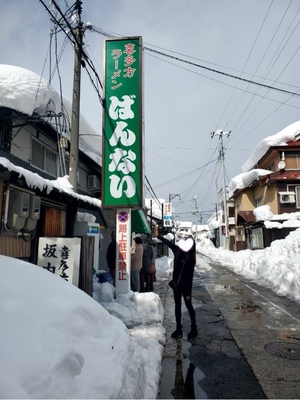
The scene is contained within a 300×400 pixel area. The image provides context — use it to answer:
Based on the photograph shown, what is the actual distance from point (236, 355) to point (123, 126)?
6387 millimetres

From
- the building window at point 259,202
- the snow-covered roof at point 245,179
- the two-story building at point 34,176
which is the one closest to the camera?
the two-story building at point 34,176

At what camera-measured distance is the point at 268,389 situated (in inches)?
141

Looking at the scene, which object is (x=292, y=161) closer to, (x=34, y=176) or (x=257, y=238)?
(x=257, y=238)

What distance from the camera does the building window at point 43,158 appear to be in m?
10.8

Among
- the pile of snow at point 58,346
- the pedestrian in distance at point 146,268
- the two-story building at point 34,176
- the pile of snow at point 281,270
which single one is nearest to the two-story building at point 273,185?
the pile of snow at point 281,270

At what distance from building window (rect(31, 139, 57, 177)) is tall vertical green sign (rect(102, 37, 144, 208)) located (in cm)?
411

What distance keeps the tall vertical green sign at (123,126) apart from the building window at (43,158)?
411cm

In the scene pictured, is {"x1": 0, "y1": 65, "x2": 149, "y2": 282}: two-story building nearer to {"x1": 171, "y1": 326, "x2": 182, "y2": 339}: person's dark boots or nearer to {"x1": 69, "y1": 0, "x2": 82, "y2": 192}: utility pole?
{"x1": 69, "y1": 0, "x2": 82, "y2": 192}: utility pole

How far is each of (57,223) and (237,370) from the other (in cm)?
634

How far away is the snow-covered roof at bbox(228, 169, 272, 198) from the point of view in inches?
1138

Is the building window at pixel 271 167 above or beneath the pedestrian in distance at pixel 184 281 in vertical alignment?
above

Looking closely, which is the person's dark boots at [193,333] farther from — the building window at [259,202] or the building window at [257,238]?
the building window at [259,202]

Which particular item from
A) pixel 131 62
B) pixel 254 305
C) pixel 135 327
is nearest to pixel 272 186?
pixel 254 305

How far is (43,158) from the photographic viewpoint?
37.1 ft
